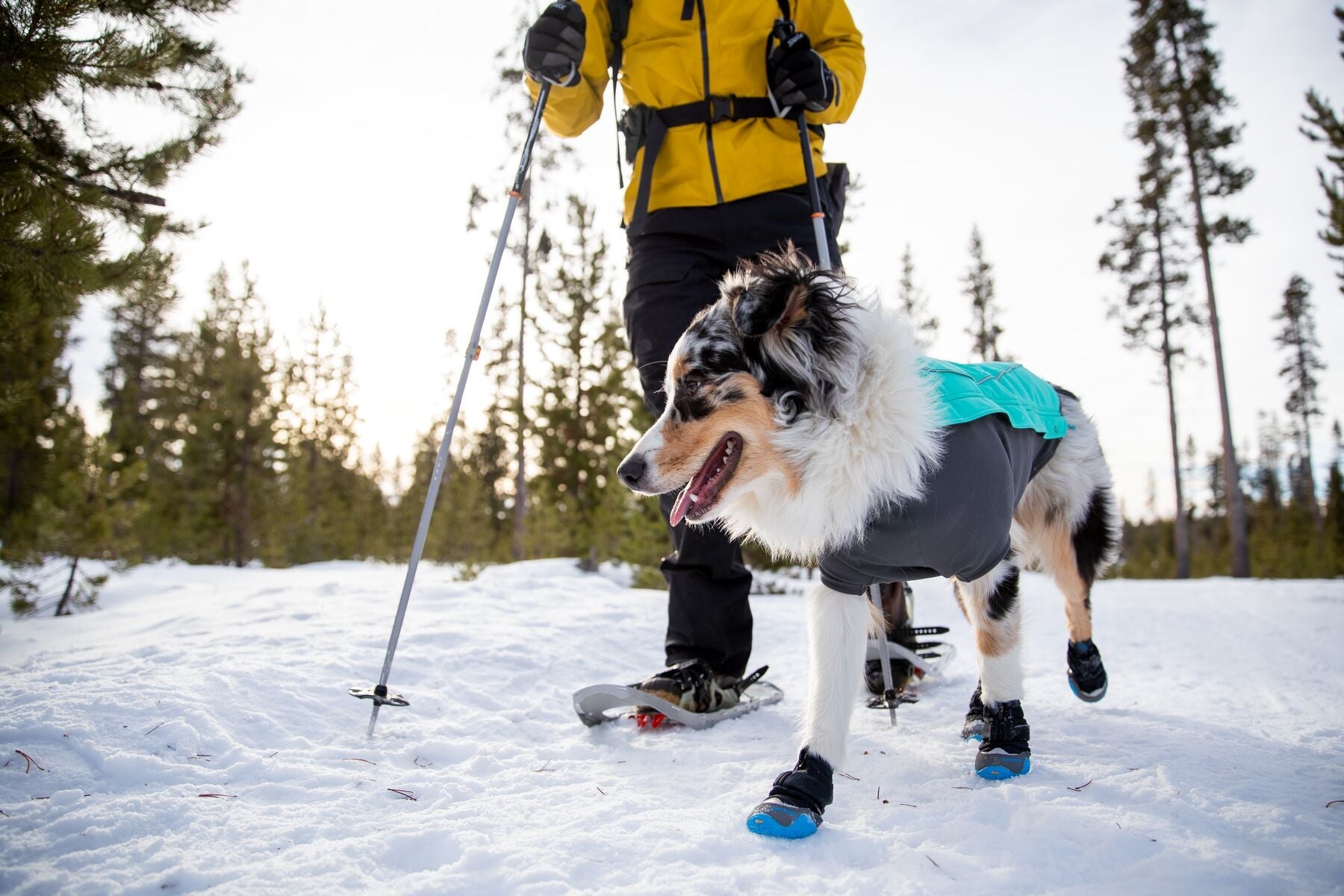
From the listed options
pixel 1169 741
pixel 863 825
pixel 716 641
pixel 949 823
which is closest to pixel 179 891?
pixel 863 825

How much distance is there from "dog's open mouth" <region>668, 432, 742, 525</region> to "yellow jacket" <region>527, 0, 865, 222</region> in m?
1.40

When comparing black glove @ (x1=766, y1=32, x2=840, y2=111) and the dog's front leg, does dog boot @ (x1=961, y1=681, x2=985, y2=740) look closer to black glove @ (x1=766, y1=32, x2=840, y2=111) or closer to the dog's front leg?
the dog's front leg

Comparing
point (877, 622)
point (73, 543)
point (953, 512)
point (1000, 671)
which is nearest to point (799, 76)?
point (953, 512)

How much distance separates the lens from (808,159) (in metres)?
3.26

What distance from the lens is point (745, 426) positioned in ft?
8.47

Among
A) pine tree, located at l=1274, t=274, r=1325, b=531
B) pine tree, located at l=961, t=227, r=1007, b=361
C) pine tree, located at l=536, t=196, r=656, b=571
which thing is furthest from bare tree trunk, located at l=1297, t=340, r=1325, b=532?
pine tree, located at l=536, t=196, r=656, b=571

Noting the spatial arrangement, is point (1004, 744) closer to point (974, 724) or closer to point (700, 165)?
point (974, 724)

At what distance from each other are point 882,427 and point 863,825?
129 centimetres

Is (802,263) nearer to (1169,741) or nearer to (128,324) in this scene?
(1169,741)

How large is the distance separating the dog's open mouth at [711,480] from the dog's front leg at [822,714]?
533mm

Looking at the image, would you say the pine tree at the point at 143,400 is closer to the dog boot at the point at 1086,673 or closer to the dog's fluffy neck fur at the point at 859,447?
the dog's fluffy neck fur at the point at 859,447

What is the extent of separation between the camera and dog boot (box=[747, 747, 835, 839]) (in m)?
2.01

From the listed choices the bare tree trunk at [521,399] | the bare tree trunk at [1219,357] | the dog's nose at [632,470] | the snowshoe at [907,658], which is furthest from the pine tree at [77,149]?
the bare tree trunk at [1219,357]

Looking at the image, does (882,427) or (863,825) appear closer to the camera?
(863,825)
